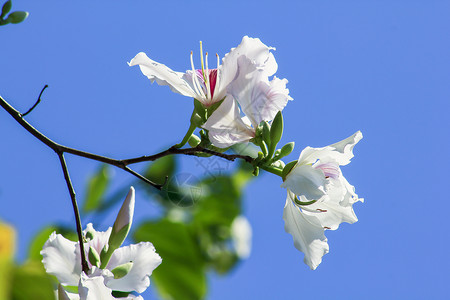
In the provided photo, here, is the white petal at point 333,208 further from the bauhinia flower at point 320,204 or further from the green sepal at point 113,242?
the green sepal at point 113,242

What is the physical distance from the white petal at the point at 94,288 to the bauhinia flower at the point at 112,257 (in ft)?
0.34

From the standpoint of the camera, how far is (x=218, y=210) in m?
3.37

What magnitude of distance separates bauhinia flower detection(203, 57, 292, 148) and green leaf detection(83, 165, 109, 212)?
1780 millimetres

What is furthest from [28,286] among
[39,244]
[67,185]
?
[39,244]

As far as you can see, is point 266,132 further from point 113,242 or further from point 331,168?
point 113,242

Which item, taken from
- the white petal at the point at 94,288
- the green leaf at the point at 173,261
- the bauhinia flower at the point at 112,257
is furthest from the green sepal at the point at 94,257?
the green leaf at the point at 173,261

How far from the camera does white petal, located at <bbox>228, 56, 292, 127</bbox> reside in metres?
1.02

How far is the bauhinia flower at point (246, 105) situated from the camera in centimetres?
102

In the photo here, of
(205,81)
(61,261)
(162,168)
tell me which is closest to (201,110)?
(205,81)

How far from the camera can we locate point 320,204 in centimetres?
109

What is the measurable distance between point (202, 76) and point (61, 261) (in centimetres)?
47

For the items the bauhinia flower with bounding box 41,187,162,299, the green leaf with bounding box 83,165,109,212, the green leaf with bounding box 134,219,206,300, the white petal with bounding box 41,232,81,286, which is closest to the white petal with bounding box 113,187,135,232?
the bauhinia flower with bounding box 41,187,162,299

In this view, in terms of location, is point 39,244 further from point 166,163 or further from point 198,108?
point 198,108

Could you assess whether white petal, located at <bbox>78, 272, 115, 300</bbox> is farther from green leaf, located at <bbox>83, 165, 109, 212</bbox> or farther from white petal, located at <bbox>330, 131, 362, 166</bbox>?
green leaf, located at <bbox>83, 165, 109, 212</bbox>
